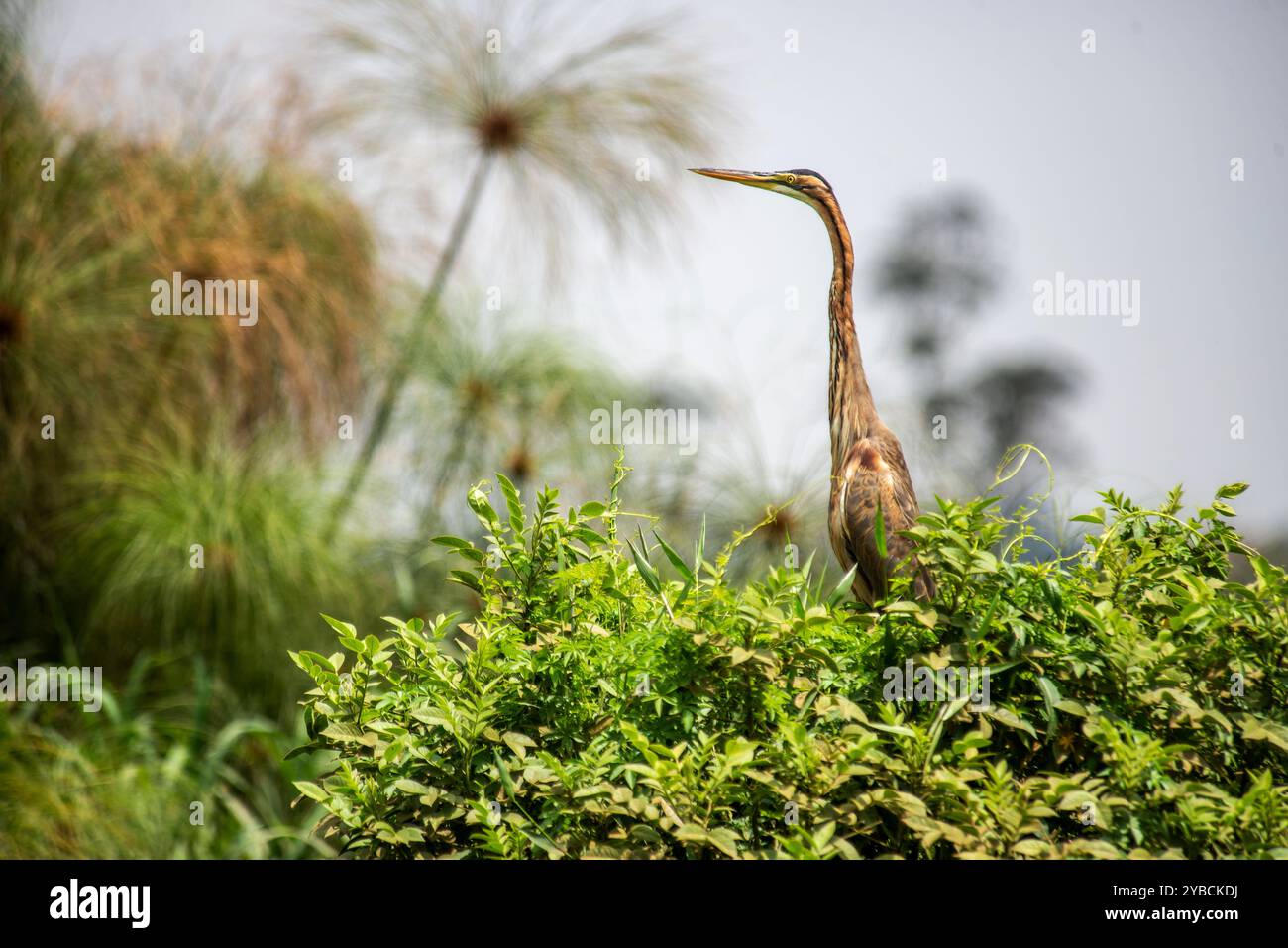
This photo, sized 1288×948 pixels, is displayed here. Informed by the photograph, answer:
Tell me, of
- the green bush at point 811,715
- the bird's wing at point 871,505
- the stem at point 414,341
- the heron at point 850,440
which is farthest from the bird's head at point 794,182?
the stem at point 414,341

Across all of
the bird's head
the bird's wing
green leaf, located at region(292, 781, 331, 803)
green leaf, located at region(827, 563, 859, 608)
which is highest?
the bird's head

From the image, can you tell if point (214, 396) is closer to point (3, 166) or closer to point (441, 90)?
point (3, 166)

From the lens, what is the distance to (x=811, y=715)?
4.58ft

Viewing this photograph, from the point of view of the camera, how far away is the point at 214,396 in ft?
15.4

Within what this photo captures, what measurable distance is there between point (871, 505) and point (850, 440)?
0.17m

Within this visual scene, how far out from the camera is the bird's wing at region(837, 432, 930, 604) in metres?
2.03

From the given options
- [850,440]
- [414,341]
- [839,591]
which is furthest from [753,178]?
[414,341]

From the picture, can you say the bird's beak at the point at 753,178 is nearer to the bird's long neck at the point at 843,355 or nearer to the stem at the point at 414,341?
the bird's long neck at the point at 843,355

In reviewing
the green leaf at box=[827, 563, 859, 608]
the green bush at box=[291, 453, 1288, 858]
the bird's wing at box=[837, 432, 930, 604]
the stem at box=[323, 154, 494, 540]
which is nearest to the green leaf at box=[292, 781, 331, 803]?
the green bush at box=[291, 453, 1288, 858]

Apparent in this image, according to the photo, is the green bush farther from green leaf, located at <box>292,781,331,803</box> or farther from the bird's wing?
the bird's wing

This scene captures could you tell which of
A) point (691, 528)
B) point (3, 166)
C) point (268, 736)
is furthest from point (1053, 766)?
point (3, 166)

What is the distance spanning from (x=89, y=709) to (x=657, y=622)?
325 centimetres

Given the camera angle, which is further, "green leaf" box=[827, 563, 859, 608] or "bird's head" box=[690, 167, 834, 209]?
"bird's head" box=[690, 167, 834, 209]

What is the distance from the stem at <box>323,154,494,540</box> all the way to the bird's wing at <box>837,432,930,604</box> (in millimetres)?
2831
